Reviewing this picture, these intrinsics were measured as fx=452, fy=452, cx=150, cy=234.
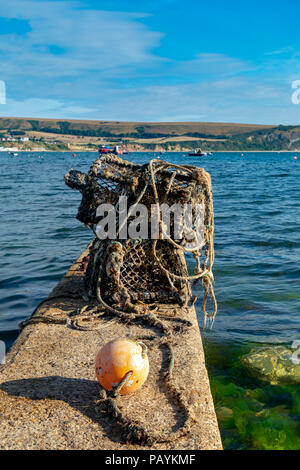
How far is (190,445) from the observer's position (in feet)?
9.57

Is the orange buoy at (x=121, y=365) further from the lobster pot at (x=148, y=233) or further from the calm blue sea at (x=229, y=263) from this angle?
the calm blue sea at (x=229, y=263)

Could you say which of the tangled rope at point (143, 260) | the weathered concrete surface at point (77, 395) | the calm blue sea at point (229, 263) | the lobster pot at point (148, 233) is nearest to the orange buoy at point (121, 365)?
the weathered concrete surface at point (77, 395)

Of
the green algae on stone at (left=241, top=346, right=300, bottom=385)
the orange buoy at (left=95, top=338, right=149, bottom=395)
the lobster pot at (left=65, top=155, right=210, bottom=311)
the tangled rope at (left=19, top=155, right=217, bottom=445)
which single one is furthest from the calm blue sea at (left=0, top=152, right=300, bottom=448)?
the orange buoy at (left=95, top=338, right=149, bottom=395)

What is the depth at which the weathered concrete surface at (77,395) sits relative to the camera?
297 centimetres

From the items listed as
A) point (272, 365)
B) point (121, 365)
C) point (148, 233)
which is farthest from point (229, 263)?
point (121, 365)

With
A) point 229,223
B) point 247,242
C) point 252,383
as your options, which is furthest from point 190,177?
point 229,223

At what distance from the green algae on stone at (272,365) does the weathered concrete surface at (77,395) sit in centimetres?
95

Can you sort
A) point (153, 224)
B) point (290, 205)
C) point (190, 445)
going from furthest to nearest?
point (290, 205)
point (153, 224)
point (190, 445)

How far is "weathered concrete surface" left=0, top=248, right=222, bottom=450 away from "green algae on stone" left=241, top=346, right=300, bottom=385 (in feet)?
3.12

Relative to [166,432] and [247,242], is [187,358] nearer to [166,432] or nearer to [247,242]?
[166,432]

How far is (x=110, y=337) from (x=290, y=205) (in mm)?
17003

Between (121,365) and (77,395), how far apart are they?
18.3 inches

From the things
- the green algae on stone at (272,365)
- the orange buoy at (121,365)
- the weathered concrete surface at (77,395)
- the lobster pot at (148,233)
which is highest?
the lobster pot at (148,233)

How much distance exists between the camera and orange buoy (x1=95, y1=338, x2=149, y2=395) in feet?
11.1
